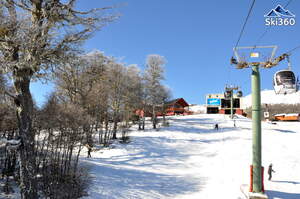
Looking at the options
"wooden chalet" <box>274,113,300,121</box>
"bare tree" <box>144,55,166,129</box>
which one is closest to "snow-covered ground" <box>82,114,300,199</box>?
"bare tree" <box>144,55,166,129</box>

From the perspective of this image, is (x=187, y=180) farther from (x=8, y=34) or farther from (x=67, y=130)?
(x=8, y=34)

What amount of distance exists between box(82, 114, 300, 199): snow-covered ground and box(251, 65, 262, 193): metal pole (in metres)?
0.98

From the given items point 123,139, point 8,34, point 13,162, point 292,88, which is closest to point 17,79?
point 8,34

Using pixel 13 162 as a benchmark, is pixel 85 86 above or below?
above

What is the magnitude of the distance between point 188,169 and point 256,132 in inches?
242

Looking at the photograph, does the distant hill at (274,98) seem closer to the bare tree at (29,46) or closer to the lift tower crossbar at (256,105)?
the lift tower crossbar at (256,105)

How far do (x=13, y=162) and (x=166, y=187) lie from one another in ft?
22.6

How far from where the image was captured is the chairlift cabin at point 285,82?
5.42 m

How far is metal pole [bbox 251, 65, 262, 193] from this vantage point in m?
6.23

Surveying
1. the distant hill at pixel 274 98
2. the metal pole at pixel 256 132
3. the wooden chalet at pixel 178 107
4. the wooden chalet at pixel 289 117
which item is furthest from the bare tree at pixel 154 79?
the wooden chalet at pixel 289 117

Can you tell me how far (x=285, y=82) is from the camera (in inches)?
216

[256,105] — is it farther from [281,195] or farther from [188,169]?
[188,169]

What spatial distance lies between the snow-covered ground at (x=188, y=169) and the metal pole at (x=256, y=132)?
98 cm

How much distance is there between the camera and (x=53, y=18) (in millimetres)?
5688
